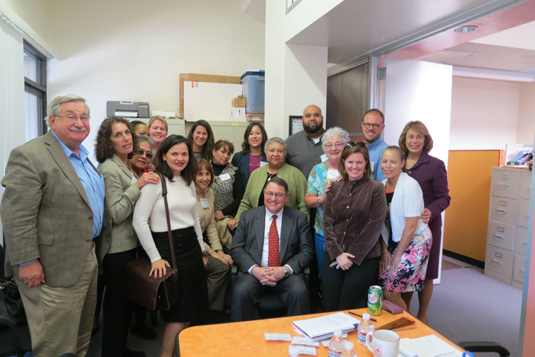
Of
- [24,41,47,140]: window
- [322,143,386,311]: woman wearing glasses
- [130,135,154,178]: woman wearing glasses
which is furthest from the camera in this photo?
[24,41,47,140]: window

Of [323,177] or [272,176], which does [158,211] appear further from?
[323,177]

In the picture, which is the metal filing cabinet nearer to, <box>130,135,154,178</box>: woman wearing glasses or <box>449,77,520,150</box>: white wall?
<box>449,77,520,150</box>: white wall

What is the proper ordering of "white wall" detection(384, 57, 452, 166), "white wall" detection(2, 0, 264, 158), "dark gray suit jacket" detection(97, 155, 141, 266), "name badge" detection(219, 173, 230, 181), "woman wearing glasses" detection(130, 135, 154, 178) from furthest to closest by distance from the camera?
"white wall" detection(2, 0, 264, 158)
"white wall" detection(384, 57, 452, 166)
"name badge" detection(219, 173, 230, 181)
"woman wearing glasses" detection(130, 135, 154, 178)
"dark gray suit jacket" detection(97, 155, 141, 266)

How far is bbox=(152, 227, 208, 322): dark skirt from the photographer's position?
2.22 m

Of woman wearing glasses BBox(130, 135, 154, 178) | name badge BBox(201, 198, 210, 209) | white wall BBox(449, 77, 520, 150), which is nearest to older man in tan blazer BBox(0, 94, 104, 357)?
woman wearing glasses BBox(130, 135, 154, 178)

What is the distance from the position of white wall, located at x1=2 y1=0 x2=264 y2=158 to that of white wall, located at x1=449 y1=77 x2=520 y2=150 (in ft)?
10.6

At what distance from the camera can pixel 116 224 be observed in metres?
2.16

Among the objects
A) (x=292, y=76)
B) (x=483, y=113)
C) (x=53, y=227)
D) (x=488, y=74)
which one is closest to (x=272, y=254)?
(x=53, y=227)

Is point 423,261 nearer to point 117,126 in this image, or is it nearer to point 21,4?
point 117,126

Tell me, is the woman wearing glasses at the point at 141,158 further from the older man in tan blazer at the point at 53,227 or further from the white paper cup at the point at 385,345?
the white paper cup at the point at 385,345

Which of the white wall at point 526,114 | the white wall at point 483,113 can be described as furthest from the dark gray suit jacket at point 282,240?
the white wall at point 526,114

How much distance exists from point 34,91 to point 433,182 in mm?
4758

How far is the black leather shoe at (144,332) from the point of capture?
285 centimetres

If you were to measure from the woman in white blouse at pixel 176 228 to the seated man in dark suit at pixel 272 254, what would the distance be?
327mm
